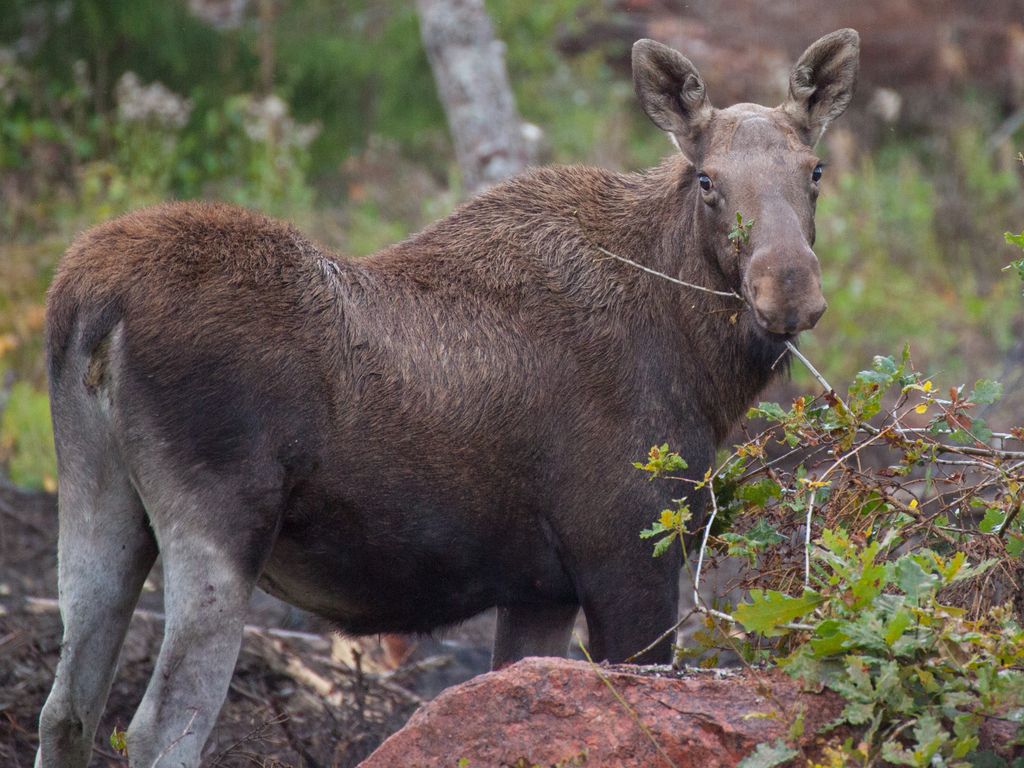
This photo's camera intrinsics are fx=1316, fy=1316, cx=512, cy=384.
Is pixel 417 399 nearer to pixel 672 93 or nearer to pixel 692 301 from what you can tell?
pixel 692 301

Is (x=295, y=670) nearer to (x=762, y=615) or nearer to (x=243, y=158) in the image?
(x=762, y=615)

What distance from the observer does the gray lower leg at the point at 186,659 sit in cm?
404

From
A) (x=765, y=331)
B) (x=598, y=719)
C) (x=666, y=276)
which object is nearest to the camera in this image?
(x=598, y=719)

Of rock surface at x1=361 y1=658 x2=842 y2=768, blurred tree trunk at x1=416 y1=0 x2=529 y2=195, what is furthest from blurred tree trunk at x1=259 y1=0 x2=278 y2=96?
rock surface at x1=361 y1=658 x2=842 y2=768

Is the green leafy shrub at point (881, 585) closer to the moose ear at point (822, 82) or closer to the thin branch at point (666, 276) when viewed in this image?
the thin branch at point (666, 276)

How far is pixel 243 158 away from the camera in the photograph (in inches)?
491

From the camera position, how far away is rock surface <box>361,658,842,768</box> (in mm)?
3426

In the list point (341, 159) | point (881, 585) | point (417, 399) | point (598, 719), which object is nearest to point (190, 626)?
point (417, 399)

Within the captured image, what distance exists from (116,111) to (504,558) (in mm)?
8879

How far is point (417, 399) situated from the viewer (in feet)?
14.7

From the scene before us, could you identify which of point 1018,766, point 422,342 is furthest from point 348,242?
point 1018,766

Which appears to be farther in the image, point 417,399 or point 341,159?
point 341,159

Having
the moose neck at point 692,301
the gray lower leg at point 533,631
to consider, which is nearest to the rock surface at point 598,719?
the gray lower leg at point 533,631

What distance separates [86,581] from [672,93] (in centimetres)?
286
